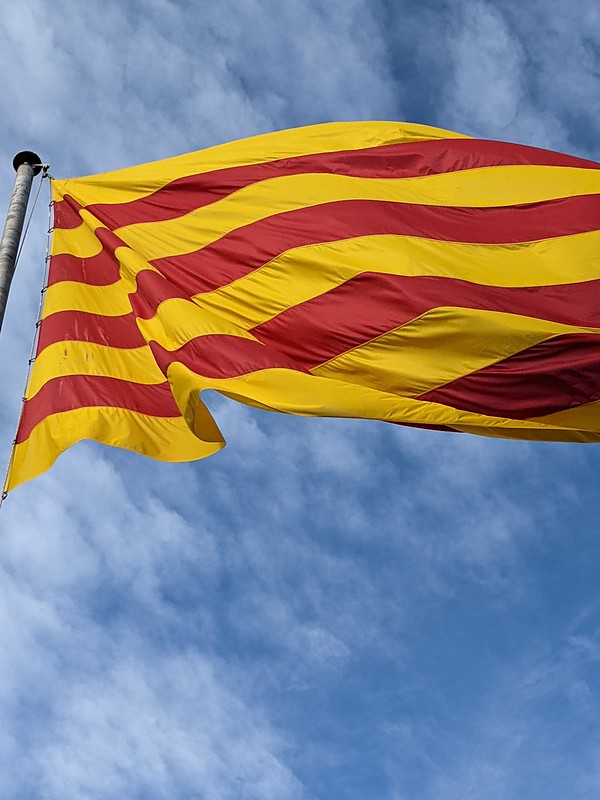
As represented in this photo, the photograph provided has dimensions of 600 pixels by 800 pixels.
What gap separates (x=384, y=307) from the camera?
9.48 m

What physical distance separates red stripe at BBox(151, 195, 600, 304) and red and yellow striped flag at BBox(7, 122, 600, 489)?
0.02 m

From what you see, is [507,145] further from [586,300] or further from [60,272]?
[60,272]

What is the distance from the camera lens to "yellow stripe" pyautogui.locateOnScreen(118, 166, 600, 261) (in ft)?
34.4

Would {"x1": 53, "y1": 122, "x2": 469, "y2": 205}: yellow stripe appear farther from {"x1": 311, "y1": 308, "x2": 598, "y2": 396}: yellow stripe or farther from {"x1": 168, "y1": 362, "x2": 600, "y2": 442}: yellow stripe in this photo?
{"x1": 168, "y1": 362, "x2": 600, "y2": 442}: yellow stripe

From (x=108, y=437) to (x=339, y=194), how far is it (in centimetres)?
346

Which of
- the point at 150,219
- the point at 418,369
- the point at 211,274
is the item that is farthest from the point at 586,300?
the point at 150,219

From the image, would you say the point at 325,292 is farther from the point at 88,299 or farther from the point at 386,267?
the point at 88,299

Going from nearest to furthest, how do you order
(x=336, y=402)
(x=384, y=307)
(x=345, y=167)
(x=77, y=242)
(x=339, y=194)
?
(x=336, y=402) → (x=384, y=307) → (x=77, y=242) → (x=339, y=194) → (x=345, y=167)

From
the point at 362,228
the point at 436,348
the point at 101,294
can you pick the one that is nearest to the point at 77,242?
the point at 101,294

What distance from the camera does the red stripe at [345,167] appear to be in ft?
35.5

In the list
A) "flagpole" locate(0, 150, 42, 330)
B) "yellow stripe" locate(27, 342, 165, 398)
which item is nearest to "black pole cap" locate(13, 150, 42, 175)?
"flagpole" locate(0, 150, 42, 330)

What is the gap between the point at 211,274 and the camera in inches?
396

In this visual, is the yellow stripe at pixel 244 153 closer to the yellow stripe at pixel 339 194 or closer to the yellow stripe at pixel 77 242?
the yellow stripe at pixel 77 242

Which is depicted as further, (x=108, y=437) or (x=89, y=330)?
(x=89, y=330)
